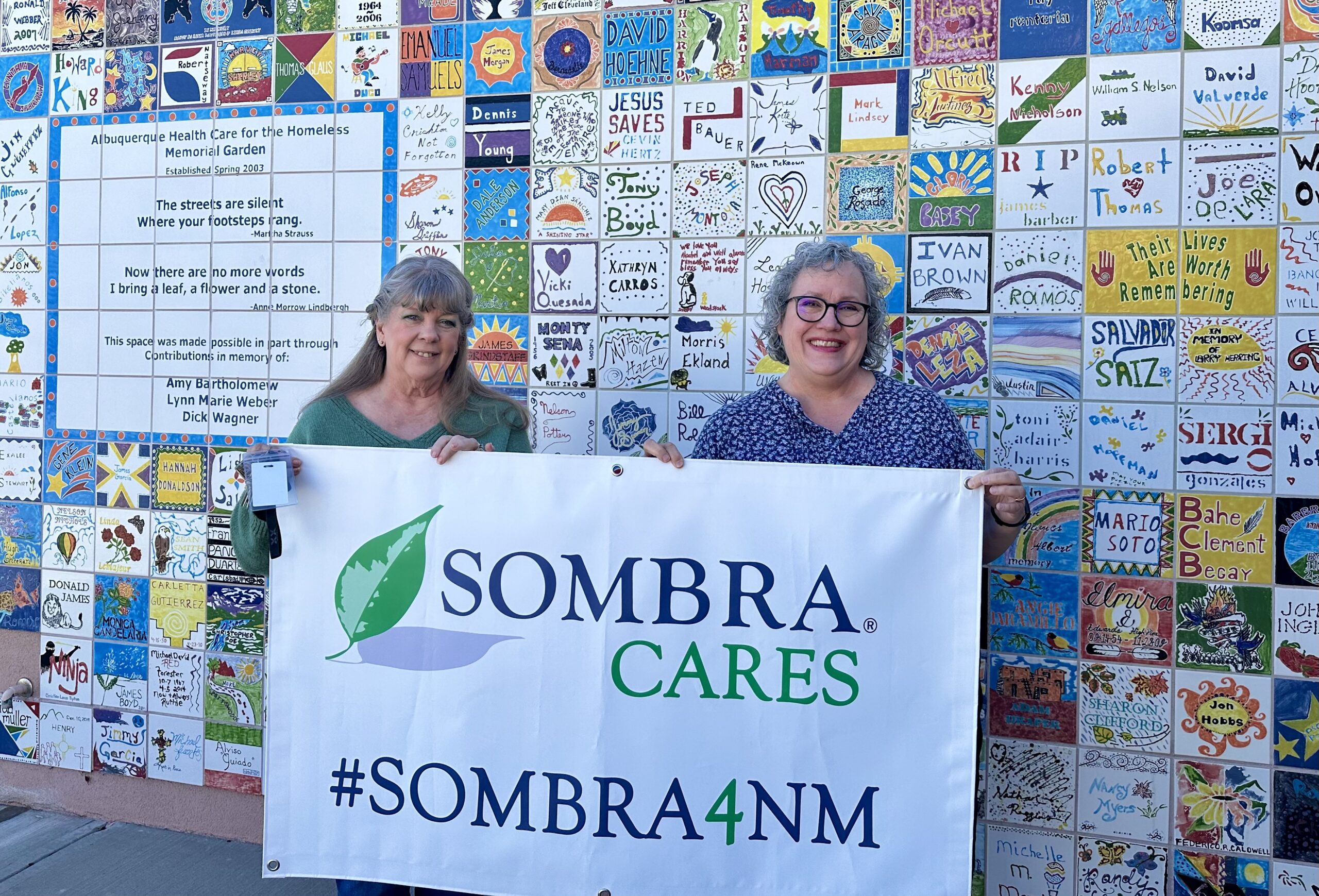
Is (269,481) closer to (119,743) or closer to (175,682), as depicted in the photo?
(175,682)

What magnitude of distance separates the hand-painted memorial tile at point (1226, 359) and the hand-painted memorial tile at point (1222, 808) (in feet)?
3.35

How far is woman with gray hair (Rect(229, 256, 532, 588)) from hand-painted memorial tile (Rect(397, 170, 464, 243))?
80 cm

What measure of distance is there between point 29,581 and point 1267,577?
4.11 metres

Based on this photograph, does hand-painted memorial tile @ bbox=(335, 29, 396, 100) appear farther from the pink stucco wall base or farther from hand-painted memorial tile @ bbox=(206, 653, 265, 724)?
the pink stucco wall base

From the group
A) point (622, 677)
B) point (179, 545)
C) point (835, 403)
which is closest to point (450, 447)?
point (622, 677)

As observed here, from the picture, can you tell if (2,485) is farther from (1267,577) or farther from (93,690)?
(1267,577)

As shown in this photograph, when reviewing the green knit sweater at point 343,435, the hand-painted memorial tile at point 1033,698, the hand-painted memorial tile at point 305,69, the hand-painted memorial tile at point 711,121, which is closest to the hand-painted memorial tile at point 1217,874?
the hand-painted memorial tile at point 1033,698

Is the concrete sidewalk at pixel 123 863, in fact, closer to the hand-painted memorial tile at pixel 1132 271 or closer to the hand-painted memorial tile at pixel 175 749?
the hand-painted memorial tile at pixel 175 749

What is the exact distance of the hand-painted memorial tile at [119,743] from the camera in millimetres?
3820

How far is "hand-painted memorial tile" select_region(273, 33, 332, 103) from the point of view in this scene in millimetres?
3553

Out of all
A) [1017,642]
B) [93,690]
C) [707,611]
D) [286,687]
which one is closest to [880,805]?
→ [707,611]

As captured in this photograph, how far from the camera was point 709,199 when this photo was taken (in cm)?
324

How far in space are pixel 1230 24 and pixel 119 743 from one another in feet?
13.9

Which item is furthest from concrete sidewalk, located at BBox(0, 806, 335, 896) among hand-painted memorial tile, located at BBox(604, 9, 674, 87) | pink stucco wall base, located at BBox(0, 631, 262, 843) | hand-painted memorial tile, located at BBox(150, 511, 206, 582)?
hand-painted memorial tile, located at BBox(604, 9, 674, 87)
